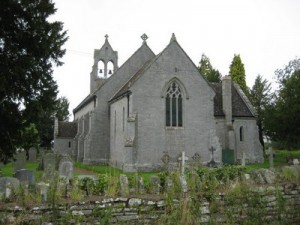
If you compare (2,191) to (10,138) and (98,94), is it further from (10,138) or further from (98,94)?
(98,94)

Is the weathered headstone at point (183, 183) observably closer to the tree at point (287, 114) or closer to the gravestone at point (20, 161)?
the gravestone at point (20, 161)

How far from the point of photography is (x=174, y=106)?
2542 cm

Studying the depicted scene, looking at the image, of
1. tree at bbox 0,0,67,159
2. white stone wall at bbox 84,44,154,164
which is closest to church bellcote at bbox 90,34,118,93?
white stone wall at bbox 84,44,154,164

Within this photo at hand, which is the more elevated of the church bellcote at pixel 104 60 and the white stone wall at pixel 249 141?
the church bellcote at pixel 104 60

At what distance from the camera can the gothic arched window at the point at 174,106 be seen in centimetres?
2519

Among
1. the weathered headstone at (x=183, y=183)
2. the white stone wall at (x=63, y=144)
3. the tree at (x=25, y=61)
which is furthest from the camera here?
the white stone wall at (x=63, y=144)

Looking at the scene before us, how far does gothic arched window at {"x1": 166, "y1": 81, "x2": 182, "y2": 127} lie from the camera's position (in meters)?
25.2

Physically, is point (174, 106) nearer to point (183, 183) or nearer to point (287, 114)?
point (287, 114)

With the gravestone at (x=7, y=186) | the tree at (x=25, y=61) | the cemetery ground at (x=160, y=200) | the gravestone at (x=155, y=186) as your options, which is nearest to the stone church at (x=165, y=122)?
the tree at (x=25, y=61)

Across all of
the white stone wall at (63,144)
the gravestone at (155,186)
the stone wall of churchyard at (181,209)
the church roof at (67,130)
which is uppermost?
the church roof at (67,130)

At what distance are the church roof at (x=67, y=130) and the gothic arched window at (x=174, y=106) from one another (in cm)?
2299

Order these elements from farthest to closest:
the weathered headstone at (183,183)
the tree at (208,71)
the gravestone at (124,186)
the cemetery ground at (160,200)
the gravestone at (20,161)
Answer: the tree at (208,71), the gravestone at (20,161), the weathered headstone at (183,183), the gravestone at (124,186), the cemetery ground at (160,200)

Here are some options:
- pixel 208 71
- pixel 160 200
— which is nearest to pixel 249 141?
pixel 160 200

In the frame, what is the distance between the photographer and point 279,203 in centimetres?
917
